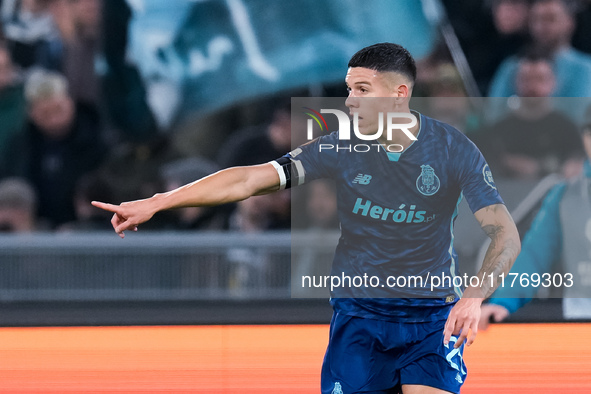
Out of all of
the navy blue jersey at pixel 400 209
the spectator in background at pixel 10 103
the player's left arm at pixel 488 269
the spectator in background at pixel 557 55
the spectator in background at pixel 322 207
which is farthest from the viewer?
the spectator in background at pixel 10 103

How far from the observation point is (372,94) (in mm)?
3576

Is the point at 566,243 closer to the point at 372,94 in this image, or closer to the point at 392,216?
the point at 392,216

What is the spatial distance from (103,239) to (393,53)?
4472 millimetres

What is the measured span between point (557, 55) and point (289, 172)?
4.80 m

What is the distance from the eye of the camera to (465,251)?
706 centimetres

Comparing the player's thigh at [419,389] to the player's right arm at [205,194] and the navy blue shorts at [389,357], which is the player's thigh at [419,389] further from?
the player's right arm at [205,194]

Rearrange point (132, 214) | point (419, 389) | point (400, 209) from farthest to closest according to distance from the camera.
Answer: point (400, 209), point (419, 389), point (132, 214)

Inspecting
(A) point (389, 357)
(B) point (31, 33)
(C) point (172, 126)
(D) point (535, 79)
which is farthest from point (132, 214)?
(D) point (535, 79)

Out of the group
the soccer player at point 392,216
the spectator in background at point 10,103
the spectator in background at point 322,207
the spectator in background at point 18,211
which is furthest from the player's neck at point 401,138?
the spectator in background at point 10,103

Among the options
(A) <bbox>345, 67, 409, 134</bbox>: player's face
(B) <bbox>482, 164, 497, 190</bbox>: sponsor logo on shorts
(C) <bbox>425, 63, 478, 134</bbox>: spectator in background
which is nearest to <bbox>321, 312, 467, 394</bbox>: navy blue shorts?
(B) <bbox>482, 164, 497, 190</bbox>: sponsor logo on shorts

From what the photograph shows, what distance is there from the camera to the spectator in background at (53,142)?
7.68m

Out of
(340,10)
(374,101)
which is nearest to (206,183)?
(374,101)

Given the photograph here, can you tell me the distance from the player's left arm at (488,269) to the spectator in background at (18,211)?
4955mm

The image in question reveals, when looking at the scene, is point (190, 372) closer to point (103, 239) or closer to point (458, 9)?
point (103, 239)
